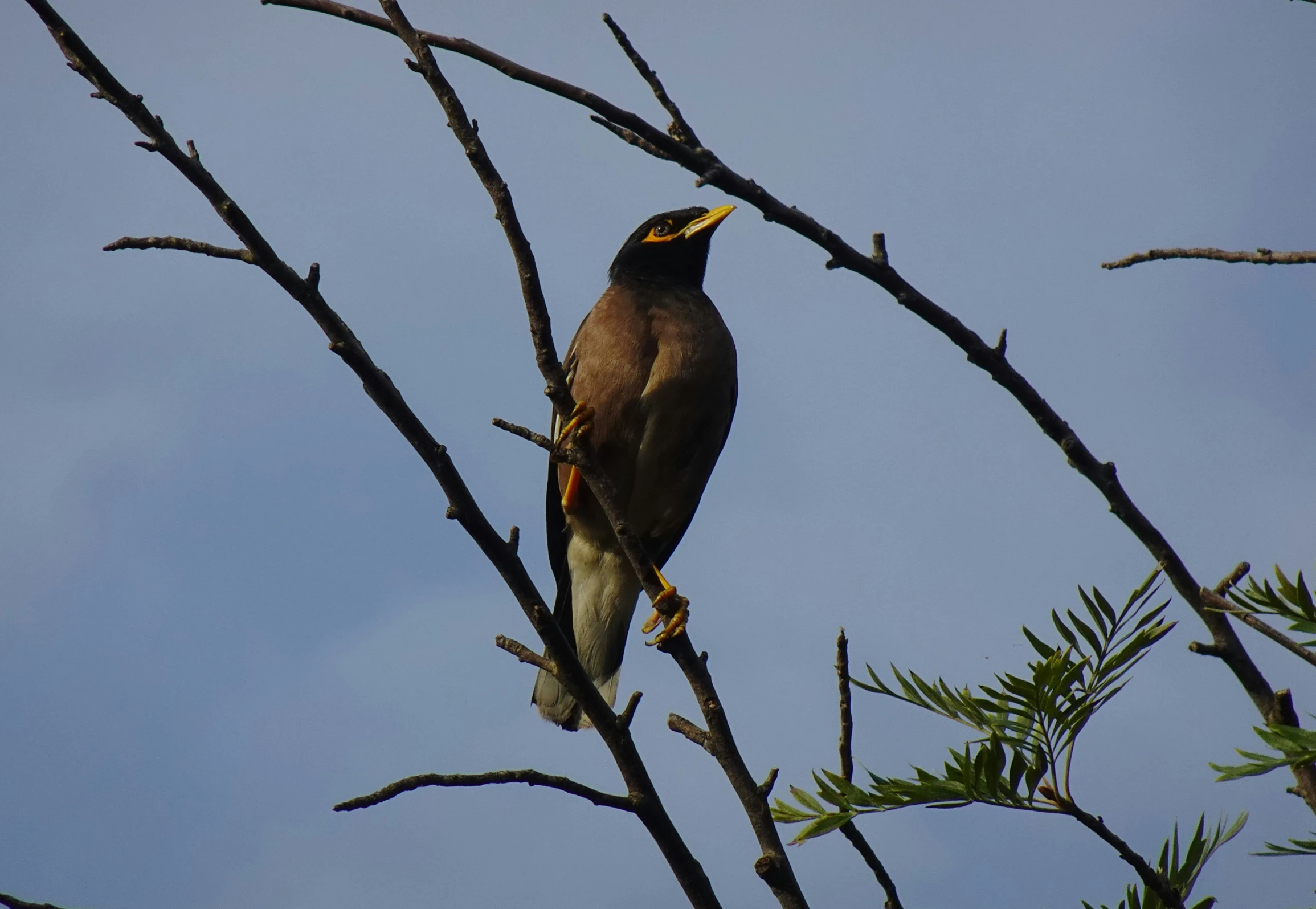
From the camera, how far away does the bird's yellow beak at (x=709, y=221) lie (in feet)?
17.6

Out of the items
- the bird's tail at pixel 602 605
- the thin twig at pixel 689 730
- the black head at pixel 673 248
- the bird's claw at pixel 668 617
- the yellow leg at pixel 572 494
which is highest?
the black head at pixel 673 248

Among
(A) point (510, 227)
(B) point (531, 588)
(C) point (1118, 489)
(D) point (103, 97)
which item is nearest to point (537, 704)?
(B) point (531, 588)

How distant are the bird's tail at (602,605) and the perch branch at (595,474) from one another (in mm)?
1891

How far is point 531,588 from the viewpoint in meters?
2.38

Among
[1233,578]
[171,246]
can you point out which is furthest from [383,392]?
[1233,578]

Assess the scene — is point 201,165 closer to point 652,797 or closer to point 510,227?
point 510,227

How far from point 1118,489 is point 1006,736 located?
57 centimetres

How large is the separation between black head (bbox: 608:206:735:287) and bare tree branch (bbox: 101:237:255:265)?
122 inches

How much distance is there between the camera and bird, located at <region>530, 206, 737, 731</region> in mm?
4570

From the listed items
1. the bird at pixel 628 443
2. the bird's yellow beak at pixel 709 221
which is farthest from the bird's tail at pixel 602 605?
the bird's yellow beak at pixel 709 221

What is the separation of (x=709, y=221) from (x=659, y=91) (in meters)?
3.22

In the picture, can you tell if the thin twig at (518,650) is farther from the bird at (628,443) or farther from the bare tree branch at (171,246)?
the bird at (628,443)

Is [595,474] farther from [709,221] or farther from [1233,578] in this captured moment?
[709,221]

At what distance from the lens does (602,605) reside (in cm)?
484
